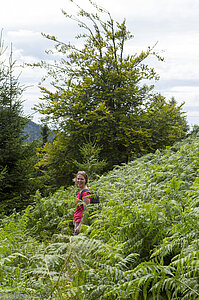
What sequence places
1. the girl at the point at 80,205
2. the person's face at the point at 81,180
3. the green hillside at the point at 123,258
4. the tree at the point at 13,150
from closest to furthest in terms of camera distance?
the green hillside at the point at 123,258 → the girl at the point at 80,205 → the person's face at the point at 81,180 → the tree at the point at 13,150

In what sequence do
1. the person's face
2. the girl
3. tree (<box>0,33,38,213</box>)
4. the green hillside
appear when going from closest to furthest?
the green hillside < the girl < the person's face < tree (<box>0,33,38,213</box>)

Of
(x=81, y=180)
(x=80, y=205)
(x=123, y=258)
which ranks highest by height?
(x=81, y=180)

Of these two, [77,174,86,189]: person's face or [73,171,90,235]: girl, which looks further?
[77,174,86,189]: person's face

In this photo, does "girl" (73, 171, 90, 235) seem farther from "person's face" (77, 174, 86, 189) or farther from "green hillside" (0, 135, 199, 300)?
"green hillside" (0, 135, 199, 300)

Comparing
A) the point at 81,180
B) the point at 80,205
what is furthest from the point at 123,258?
the point at 81,180

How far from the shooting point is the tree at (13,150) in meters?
9.32

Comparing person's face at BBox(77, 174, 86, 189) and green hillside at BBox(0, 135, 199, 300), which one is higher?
person's face at BBox(77, 174, 86, 189)

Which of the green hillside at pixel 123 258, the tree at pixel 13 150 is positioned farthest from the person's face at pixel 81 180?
the tree at pixel 13 150

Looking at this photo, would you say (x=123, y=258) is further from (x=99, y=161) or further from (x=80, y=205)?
(x=99, y=161)

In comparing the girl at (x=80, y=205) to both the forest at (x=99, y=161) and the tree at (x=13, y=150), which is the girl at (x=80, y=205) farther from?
the tree at (x=13, y=150)

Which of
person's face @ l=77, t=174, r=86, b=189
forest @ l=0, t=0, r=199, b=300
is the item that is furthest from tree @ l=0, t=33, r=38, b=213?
person's face @ l=77, t=174, r=86, b=189

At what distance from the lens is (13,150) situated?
30.6 ft

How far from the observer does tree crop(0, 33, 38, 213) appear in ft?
30.6

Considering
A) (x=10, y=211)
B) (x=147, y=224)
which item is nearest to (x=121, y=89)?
(x=10, y=211)
